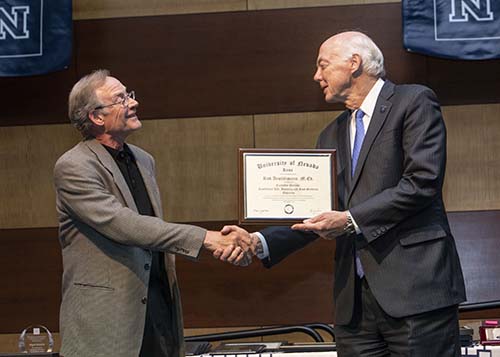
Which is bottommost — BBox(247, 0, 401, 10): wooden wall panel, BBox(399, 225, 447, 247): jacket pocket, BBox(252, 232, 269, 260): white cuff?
BBox(252, 232, 269, 260): white cuff

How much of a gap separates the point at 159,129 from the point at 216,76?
0.45 metres

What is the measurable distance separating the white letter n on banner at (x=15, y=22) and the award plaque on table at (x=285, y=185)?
2418 millimetres

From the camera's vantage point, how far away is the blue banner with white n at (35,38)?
16.7 ft

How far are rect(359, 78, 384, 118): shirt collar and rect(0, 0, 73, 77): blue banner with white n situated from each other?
2.44m

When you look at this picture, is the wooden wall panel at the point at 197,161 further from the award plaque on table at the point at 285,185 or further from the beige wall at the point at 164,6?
the award plaque on table at the point at 285,185

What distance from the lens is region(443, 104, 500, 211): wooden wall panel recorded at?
17.0 feet

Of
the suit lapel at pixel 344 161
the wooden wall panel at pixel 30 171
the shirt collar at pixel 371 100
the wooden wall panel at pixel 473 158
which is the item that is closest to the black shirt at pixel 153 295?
the suit lapel at pixel 344 161

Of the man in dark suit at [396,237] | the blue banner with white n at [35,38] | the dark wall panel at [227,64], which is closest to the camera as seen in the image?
the man in dark suit at [396,237]

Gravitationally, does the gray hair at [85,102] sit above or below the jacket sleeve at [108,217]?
above

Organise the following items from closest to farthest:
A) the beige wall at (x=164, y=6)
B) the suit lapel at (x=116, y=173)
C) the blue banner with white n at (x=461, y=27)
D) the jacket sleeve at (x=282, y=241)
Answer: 1. the suit lapel at (x=116, y=173)
2. the jacket sleeve at (x=282, y=241)
3. the blue banner with white n at (x=461, y=27)
4. the beige wall at (x=164, y=6)

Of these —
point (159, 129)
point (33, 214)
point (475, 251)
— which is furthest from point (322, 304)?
point (33, 214)

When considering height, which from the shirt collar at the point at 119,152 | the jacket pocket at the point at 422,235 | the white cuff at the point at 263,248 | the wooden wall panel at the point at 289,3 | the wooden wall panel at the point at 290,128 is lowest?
the white cuff at the point at 263,248

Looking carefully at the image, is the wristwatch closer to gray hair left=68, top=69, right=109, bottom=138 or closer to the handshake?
the handshake

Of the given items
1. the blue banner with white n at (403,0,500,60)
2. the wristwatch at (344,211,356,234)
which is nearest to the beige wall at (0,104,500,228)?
the blue banner with white n at (403,0,500,60)
